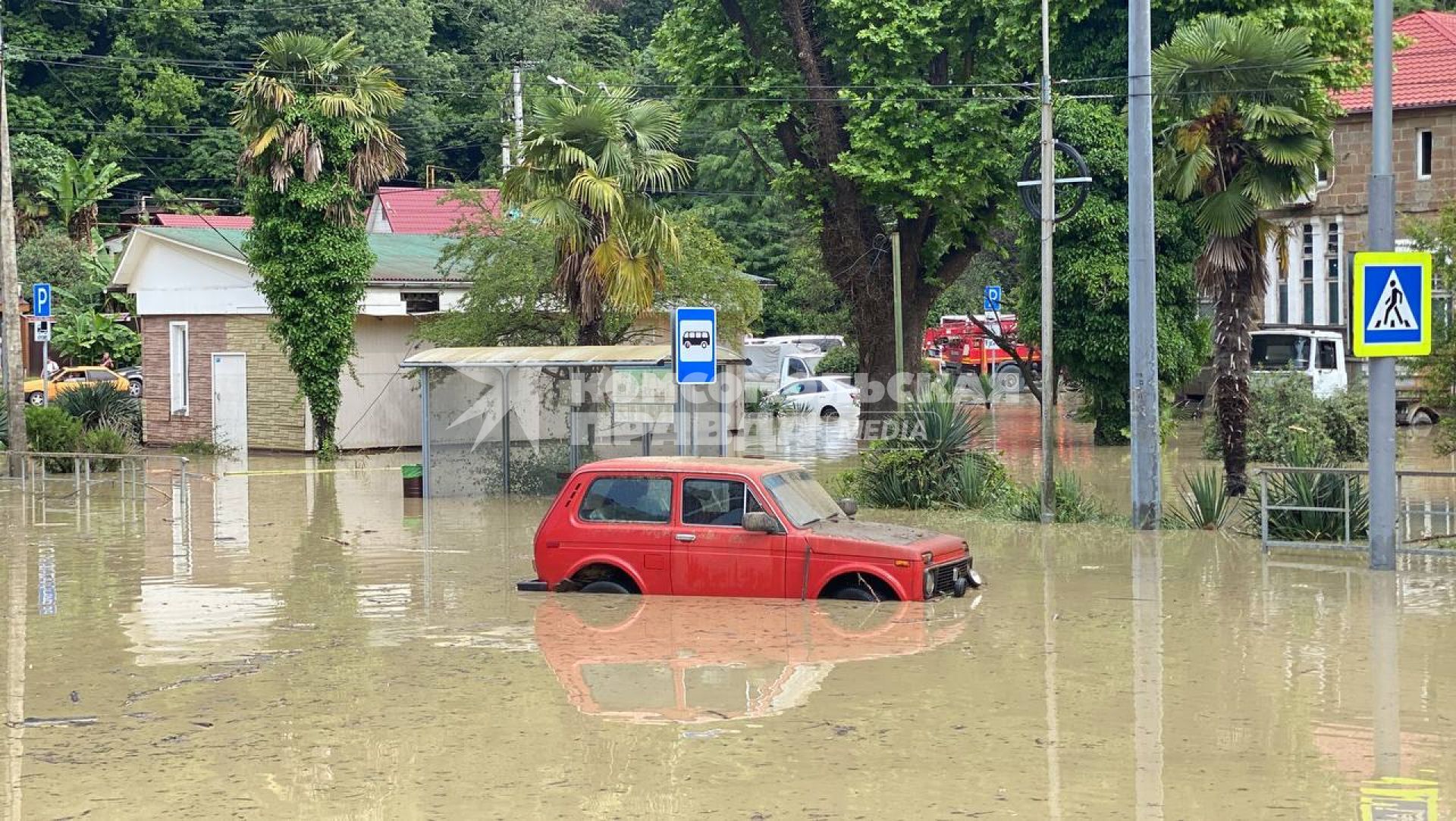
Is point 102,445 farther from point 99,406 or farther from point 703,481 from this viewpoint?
point 703,481

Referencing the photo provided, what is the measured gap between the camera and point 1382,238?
15930mm

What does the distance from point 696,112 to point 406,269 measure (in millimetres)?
8092

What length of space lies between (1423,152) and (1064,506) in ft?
91.0

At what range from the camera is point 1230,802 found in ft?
27.0

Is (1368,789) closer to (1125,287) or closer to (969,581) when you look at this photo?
(969,581)

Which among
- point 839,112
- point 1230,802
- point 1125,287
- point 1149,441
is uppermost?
point 839,112

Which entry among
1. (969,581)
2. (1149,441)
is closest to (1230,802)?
(969,581)

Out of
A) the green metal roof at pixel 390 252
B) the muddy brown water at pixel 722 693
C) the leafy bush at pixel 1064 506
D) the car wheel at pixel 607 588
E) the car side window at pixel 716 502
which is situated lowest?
the muddy brown water at pixel 722 693

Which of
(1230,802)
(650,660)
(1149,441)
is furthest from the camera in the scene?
(1149,441)

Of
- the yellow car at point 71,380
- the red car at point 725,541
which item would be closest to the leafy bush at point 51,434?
the yellow car at point 71,380

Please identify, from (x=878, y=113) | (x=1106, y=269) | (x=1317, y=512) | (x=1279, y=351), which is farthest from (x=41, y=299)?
(x=1279, y=351)

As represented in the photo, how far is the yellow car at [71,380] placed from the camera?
43.5 metres

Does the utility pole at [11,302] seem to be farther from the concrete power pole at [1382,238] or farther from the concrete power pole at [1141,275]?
the concrete power pole at [1382,238]

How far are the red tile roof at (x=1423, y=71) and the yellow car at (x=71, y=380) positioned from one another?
34223 millimetres
